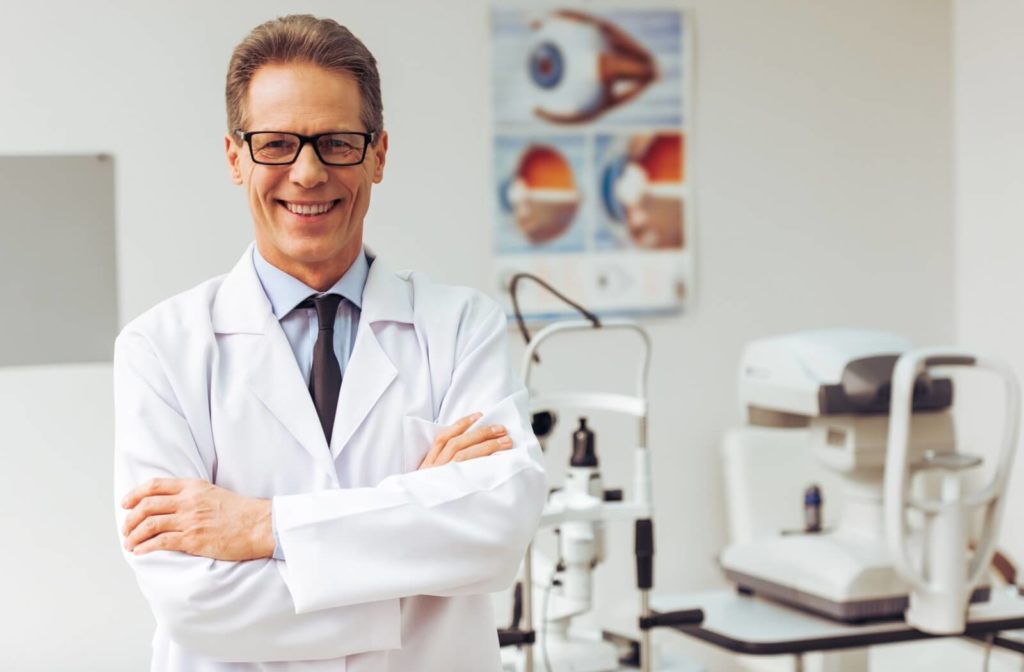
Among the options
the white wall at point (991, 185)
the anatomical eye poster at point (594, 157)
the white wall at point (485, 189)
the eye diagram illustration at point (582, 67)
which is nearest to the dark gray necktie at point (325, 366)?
the white wall at point (485, 189)

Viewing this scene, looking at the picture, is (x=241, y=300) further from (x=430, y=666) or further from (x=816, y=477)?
(x=816, y=477)

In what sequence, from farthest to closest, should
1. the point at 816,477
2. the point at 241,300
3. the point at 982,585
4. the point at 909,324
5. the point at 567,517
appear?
the point at 909,324
the point at 816,477
the point at 982,585
the point at 567,517
the point at 241,300

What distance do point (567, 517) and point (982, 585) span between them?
0.91 m

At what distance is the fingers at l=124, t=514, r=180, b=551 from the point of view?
1.39 m

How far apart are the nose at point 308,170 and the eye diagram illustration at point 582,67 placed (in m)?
2.23

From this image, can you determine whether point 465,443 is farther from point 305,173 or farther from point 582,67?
point 582,67

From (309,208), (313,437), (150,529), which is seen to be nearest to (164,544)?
(150,529)

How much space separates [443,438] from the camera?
1482 millimetres

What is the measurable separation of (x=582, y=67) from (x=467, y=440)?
2341 millimetres

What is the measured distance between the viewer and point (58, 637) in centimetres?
331

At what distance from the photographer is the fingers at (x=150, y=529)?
1.39 m

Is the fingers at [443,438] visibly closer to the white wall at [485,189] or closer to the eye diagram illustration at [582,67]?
the white wall at [485,189]

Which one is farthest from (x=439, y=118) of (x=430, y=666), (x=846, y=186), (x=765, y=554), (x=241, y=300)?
(x=430, y=666)

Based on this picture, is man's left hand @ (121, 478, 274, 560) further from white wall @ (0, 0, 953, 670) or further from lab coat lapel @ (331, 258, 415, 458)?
white wall @ (0, 0, 953, 670)
